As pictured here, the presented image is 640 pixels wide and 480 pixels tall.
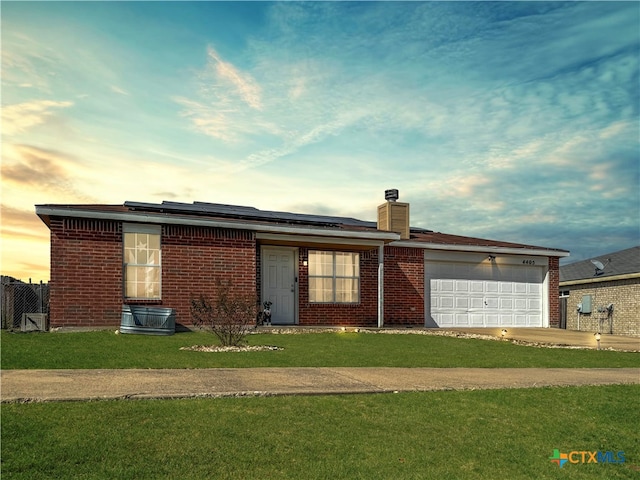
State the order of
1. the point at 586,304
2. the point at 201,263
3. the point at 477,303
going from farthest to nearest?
the point at 586,304 → the point at 477,303 → the point at 201,263

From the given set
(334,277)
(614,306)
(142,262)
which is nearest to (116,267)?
(142,262)

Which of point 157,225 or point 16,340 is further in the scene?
point 157,225

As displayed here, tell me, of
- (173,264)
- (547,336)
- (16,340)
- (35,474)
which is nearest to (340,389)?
(35,474)

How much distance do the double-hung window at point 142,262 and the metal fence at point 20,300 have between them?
235 centimetres

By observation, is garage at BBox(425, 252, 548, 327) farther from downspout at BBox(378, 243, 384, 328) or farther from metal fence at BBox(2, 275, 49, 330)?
metal fence at BBox(2, 275, 49, 330)

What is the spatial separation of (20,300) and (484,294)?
54.0ft

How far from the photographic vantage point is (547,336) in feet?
64.5

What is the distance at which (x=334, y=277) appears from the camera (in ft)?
67.9

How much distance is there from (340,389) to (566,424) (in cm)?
269

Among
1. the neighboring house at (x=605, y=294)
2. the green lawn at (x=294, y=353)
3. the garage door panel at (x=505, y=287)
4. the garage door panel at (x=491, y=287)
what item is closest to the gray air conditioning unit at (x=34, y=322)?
the green lawn at (x=294, y=353)

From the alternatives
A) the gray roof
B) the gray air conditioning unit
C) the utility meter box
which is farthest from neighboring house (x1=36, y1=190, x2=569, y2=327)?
the utility meter box

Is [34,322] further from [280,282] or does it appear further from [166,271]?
[280,282]

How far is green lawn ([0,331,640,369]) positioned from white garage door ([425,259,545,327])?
20.0ft

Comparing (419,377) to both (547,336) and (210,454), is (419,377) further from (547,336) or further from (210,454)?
(547,336)
